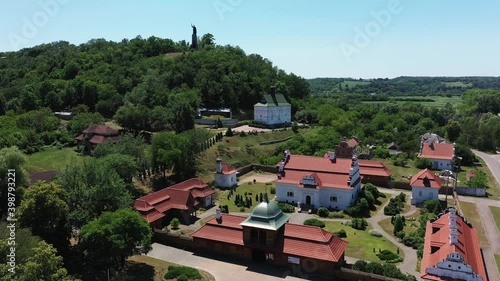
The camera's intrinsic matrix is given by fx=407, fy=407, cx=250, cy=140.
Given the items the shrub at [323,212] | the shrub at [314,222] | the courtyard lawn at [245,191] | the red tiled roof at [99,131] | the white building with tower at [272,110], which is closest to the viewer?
the shrub at [314,222]

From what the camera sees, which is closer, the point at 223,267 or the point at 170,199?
the point at 223,267

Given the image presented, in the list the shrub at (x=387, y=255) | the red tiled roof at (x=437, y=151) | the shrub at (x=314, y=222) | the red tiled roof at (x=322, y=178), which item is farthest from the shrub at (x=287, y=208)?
the red tiled roof at (x=437, y=151)

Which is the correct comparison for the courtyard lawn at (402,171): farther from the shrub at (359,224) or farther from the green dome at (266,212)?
the green dome at (266,212)

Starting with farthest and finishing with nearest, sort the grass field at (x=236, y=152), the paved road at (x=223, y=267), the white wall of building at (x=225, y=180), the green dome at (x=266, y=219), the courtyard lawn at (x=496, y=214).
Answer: the grass field at (x=236, y=152) < the white wall of building at (x=225, y=180) < the courtyard lawn at (x=496, y=214) < the green dome at (x=266, y=219) < the paved road at (x=223, y=267)

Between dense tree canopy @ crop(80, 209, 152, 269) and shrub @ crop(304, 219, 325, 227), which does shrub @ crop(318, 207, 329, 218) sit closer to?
shrub @ crop(304, 219, 325, 227)

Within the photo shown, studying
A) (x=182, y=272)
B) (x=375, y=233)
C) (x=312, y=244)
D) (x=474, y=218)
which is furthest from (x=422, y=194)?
Answer: (x=182, y=272)

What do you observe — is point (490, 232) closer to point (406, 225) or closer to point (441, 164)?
point (406, 225)
